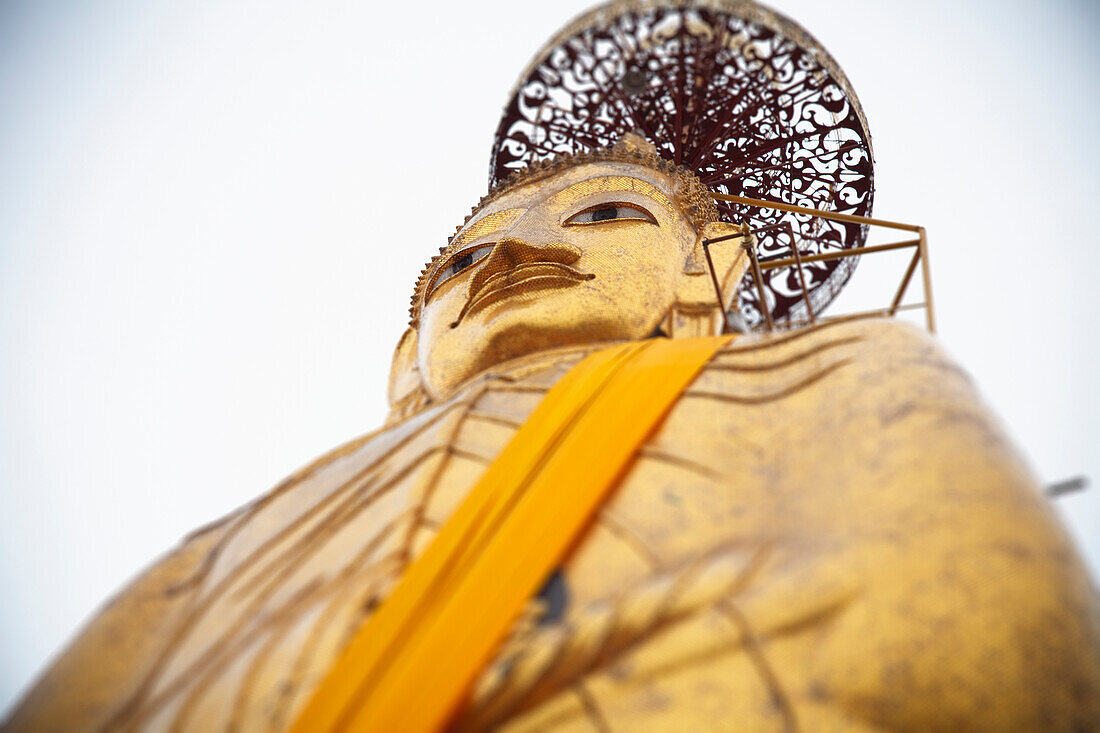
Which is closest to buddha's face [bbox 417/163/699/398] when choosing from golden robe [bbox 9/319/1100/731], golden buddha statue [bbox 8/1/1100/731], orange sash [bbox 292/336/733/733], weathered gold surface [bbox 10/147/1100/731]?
golden buddha statue [bbox 8/1/1100/731]

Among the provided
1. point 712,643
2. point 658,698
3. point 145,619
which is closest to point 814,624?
point 712,643

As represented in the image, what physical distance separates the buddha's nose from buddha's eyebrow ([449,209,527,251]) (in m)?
0.44

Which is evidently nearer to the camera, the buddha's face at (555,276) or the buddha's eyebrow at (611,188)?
the buddha's face at (555,276)

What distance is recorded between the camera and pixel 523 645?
70.1 inches

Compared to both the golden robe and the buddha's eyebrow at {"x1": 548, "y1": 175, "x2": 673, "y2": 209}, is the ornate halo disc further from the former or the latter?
the golden robe

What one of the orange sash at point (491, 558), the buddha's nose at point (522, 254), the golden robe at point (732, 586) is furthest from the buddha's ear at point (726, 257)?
the orange sash at point (491, 558)

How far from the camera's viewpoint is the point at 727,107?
470cm

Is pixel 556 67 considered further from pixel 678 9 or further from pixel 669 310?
pixel 669 310

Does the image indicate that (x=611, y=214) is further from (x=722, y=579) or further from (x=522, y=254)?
(x=722, y=579)

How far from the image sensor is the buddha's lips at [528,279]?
3.39 meters

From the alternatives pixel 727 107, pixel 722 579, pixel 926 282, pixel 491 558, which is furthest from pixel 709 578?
pixel 727 107

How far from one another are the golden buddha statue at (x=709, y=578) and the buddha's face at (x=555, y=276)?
0.12 m

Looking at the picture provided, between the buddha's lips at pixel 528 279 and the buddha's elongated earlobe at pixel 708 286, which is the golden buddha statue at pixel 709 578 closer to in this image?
the buddha's lips at pixel 528 279

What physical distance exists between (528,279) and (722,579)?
5.69 ft
